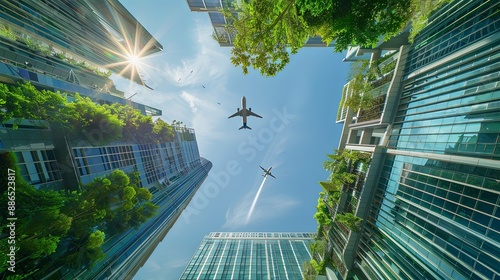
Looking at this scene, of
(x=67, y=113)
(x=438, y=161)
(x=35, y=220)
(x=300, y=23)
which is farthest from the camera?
(x=67, y=113)

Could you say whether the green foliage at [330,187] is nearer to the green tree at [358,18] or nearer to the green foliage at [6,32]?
the green tree at [358,18]

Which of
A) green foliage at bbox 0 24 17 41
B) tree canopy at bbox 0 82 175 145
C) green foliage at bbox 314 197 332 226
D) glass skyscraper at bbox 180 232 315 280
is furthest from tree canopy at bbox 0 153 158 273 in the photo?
glass skyscraper at bbox 180 232 315 280

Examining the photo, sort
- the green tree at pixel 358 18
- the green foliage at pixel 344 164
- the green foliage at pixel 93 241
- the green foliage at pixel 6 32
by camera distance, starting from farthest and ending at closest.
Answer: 1. the green foliage at pixel 344 164
2. the green foliage at pixel 6 32
3. the green foliage at pixel 93 241
4. the green tree at pixel 358 18

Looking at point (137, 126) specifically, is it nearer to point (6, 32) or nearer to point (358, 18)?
point (6, 32)

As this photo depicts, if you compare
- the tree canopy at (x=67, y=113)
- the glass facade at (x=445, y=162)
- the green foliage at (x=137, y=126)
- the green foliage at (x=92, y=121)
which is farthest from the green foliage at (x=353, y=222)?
the green foliage at (x=137, y=126)

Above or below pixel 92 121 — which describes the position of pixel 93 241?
below

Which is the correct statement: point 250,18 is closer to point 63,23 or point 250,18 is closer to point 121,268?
point 121,268

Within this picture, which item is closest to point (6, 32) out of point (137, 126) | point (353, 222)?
point (137, 126)
